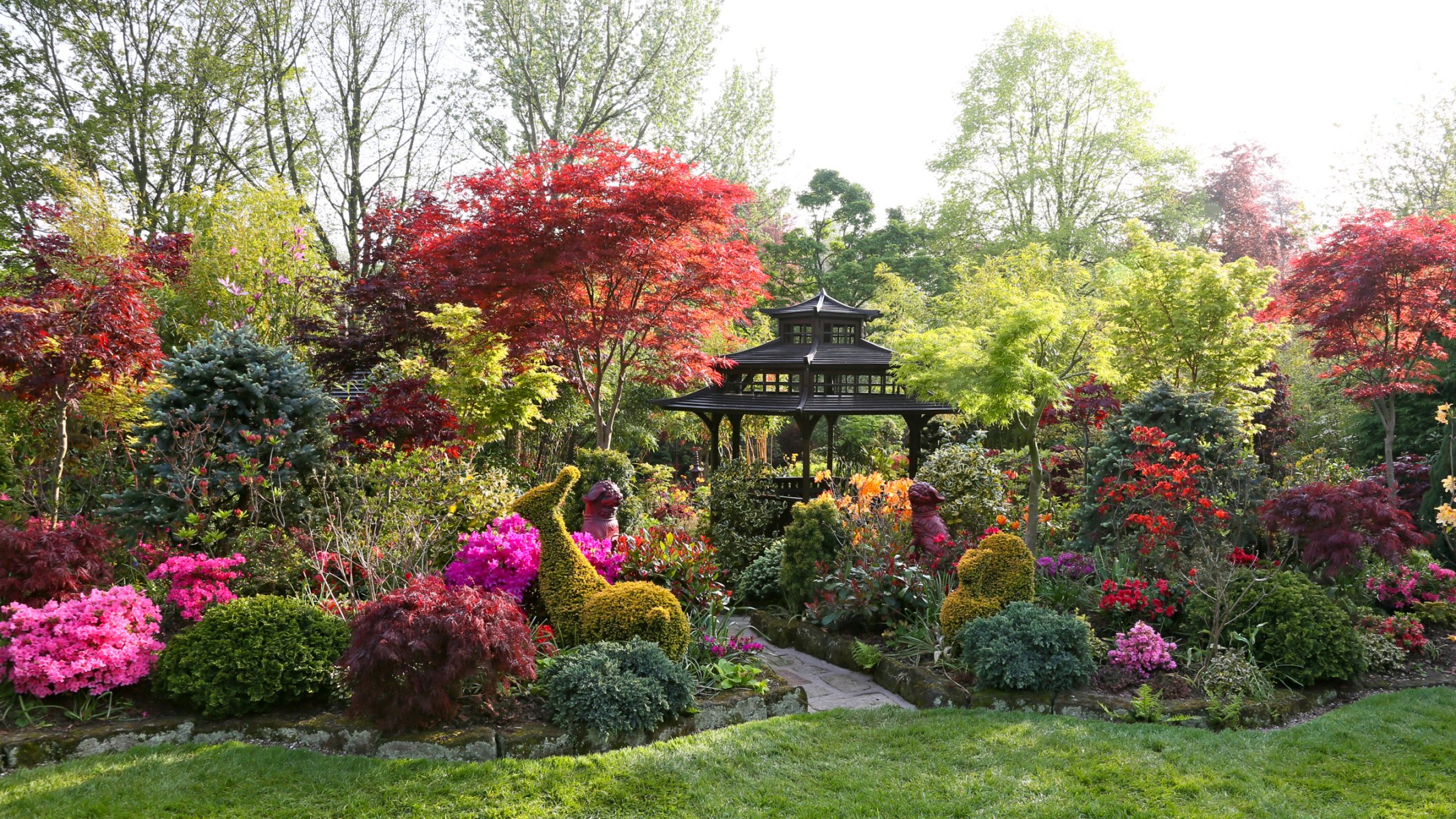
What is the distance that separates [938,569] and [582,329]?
16.6 ft

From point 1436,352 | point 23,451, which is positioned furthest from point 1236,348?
point 23,451

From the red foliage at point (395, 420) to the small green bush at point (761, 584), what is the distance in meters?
3.40

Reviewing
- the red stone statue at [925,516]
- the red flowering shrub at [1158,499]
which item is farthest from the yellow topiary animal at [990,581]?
the red flowering shrub at [1158,499]

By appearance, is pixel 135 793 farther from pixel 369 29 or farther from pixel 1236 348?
pixel 369 29

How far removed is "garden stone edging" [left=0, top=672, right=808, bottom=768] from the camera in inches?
168

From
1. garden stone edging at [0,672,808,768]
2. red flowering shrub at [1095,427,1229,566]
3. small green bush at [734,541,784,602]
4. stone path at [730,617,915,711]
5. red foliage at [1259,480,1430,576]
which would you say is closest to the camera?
garden stone edging at [0,672,808,768]

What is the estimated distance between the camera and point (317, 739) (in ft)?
14.7

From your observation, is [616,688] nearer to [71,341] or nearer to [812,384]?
[71,341]

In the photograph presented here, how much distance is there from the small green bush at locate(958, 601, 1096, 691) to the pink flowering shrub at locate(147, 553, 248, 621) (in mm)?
5099

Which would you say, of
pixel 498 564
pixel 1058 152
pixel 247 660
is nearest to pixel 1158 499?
pixel 498 564

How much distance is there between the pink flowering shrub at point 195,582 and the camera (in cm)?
518

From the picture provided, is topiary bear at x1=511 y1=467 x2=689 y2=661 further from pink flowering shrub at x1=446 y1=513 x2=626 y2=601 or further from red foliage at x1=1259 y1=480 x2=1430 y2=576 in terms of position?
red foliage at x1=1259 y1=480 x2=1430 y2=576

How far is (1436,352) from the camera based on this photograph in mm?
9117

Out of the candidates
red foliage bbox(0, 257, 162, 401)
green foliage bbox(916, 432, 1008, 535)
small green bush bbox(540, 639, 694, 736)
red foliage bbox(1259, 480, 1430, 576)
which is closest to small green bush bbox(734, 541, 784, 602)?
green foliage bbox(916, 432, 1008, 535)
